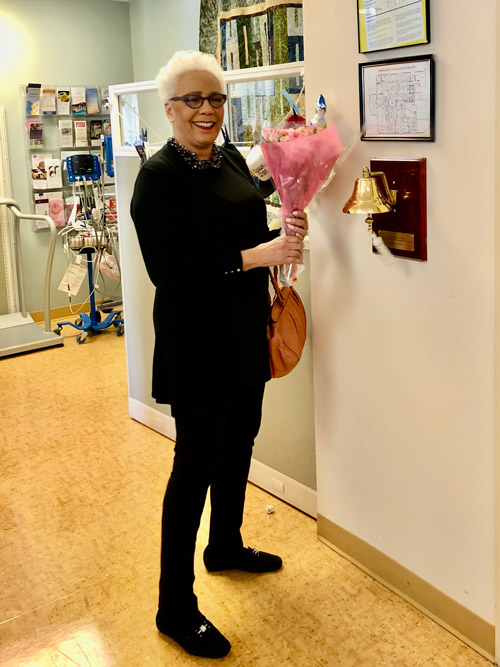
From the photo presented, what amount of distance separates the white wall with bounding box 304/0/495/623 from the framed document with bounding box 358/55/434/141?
0.03 meters

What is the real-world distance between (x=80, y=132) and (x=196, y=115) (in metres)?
4.43

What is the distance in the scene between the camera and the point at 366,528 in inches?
92.3

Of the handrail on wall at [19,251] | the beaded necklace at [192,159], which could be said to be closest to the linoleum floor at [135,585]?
the beaded necklace at [192,159]

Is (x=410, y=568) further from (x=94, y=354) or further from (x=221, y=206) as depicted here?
(x=94, y=354)

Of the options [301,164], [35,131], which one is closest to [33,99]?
[35,131]

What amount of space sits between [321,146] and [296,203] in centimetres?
17

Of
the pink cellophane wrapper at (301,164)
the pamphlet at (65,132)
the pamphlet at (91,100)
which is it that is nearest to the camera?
the pink cellophane wrapper at (301,164)

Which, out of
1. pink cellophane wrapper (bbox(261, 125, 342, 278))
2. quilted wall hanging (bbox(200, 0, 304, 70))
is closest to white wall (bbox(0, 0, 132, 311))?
quilted wall hanging (bbox(200, 0, 304, 70))

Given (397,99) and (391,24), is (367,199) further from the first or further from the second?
(391,24)

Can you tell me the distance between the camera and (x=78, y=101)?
6020 mm

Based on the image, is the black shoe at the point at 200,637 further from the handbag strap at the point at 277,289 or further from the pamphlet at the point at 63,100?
the pamphlet at the point at 63,100

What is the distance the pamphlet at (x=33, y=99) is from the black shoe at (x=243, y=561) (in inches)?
174

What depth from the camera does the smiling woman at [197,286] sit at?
1.90 meters

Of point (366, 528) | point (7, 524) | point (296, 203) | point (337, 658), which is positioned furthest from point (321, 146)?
point (7, 524)
